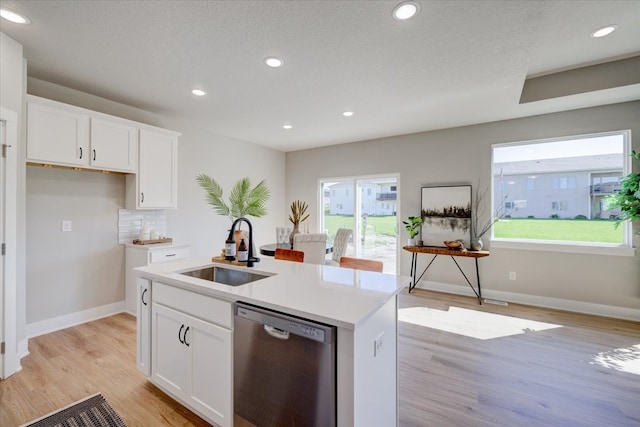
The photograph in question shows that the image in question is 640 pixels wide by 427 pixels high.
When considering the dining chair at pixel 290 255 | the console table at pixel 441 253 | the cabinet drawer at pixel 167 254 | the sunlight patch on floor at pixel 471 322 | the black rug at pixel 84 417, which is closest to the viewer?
the black rug at pixel 84 417

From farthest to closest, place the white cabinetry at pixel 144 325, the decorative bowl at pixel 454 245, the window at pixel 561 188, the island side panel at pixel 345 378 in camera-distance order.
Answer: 1. the decorative bowl at pixel 454 245
2. the window at pixel 561 188
3. the white cabinetry at pixel 144 325
4. the island side panel at pixel 345 378

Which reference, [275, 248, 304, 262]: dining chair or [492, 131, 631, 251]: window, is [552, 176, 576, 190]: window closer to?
[492, 131, 631, 251]: window

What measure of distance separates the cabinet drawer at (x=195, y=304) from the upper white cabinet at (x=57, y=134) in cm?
201

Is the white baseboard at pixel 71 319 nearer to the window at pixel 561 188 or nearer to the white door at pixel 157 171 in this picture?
the white door at pixel 157 171

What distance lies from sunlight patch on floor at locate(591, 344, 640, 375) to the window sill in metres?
1.30

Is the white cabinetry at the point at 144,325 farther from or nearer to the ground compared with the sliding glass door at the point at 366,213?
nearer to the ground

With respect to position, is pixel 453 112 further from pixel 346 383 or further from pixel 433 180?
pixel 346 383

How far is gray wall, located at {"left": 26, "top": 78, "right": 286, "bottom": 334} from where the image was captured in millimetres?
2938

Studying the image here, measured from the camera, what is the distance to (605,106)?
354 centimetres

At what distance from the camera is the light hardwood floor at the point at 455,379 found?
1.82 m

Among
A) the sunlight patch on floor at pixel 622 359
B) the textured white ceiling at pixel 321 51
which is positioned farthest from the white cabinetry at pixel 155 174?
the sunlight patch on floor at pixel 622 359

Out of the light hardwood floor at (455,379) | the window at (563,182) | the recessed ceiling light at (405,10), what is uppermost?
the recessed ceiling light at (405,10)

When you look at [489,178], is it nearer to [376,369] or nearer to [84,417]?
[376,369]

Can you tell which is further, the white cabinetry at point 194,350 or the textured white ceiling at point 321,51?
the textured white ceiling at point 321,51
